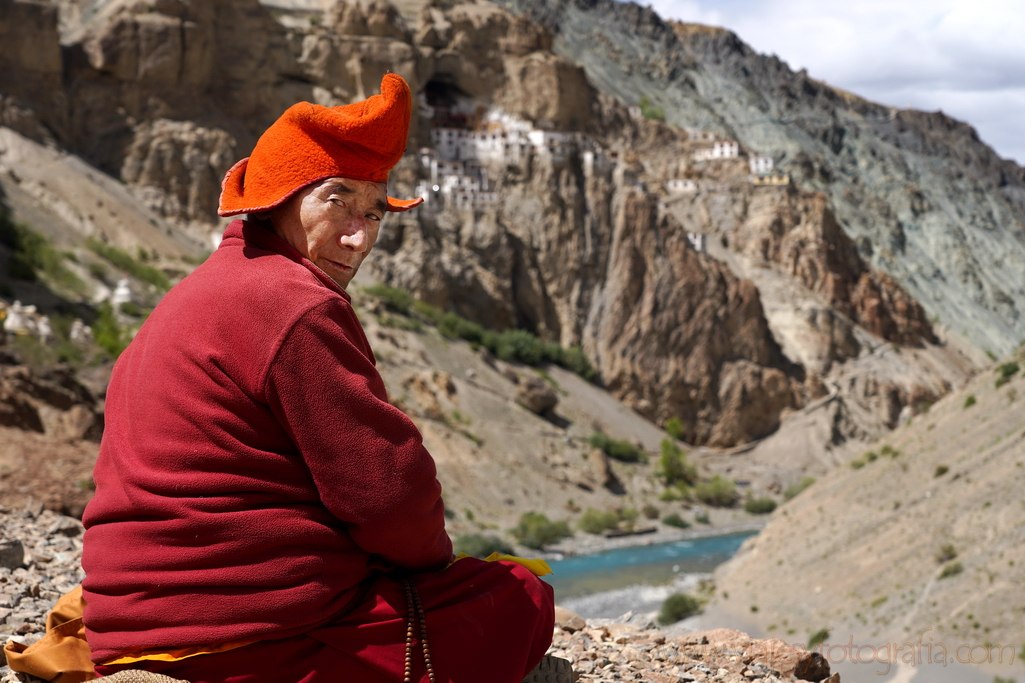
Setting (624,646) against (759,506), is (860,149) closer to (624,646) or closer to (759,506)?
(759,506)

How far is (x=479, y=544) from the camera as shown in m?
32.8

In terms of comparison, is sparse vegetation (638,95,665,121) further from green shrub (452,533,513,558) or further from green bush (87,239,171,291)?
green shrub (452,533,513,558)

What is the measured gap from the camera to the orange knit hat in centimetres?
346

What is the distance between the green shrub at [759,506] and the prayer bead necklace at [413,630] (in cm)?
4264

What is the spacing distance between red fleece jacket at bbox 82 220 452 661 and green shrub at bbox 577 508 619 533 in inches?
1399

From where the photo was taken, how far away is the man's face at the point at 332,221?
3.52 meters

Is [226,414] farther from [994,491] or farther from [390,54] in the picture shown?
[390,54]

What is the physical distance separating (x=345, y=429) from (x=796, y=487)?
43.9 metres

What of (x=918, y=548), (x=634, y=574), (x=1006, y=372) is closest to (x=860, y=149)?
(x=634, y=574)

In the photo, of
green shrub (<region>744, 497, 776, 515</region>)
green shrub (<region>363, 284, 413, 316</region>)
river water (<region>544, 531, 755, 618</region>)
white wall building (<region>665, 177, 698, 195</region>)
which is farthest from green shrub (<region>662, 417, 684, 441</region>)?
white wall building (<region>665, 177, 698, 195</region>)

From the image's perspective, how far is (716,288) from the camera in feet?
186

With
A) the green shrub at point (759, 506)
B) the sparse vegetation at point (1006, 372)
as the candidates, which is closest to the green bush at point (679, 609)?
the sparse vegetation at point (1006, 372)

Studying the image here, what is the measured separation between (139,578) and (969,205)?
108315 mm

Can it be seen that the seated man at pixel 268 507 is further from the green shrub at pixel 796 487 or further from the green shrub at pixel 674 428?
the green shrub at pixel 674 428
